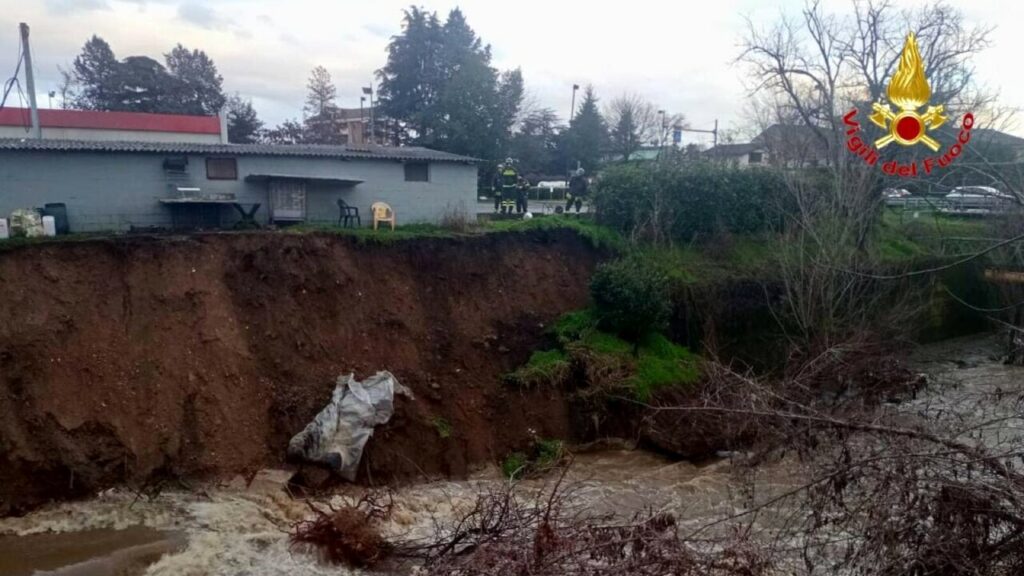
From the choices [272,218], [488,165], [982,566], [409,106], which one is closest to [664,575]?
[982,566]

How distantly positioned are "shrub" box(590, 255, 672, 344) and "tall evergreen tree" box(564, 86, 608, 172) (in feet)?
64.9

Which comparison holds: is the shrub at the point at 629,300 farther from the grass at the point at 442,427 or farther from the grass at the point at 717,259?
the grass at the point at 442,427

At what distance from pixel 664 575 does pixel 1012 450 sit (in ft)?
9.39

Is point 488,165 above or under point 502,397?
above

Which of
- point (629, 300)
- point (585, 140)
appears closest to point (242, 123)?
point (585, 140)

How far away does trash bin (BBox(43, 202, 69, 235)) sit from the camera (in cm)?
1379

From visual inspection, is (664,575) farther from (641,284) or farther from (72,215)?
(72,215)

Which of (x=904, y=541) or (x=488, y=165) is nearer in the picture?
(x=904, y=541)

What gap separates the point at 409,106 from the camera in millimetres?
31734

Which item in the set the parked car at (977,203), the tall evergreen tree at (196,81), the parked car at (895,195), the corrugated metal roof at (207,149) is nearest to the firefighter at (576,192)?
the corrugated metal roof at (207,149)

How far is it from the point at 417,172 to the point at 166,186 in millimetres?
5726

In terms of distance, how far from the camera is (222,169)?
52.4 ft

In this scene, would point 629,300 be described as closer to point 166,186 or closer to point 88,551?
point 88,551

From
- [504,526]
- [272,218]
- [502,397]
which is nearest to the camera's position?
[504,526]
